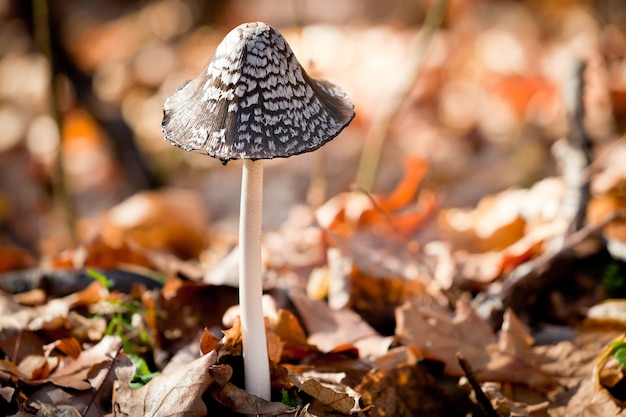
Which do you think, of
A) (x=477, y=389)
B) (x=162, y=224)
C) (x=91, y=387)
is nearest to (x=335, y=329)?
(x=477, y=389)

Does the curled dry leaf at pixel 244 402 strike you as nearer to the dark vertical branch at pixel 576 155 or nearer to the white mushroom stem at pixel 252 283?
the white mushroom stem at pixel 252 283

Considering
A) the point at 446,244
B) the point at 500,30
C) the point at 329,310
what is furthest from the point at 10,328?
the point at 500,30

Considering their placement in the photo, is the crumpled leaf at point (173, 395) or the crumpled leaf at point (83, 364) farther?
the crumpled leaf at point (83, 364)

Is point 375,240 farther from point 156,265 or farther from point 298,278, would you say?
point 156,265

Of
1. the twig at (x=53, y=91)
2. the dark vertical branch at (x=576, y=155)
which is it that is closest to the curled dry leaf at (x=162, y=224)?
the twig at (x=53, y=91)

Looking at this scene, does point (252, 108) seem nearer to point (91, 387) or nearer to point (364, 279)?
point (91, 387)
